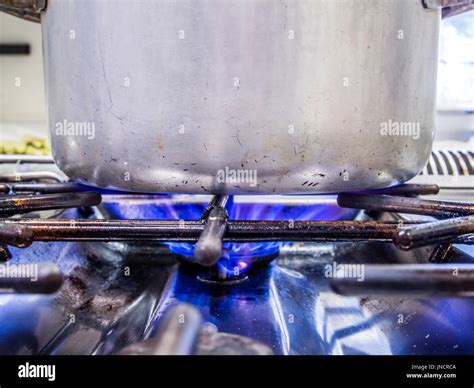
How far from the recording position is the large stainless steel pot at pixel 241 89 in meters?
0.39

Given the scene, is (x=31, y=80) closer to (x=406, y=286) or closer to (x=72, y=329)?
(x=72, y=329)

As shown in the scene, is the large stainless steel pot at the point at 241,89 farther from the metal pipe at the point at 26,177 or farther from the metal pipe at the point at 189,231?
the metal pipe at the point at 26,177

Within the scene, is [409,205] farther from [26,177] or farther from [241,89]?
[26,177]

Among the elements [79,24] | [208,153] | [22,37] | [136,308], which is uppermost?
[22,37]

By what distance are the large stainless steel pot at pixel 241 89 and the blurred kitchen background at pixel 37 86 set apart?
926 millimetres

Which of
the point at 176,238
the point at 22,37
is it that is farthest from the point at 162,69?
the point at 22,37

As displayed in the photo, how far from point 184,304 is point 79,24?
10.3 inches

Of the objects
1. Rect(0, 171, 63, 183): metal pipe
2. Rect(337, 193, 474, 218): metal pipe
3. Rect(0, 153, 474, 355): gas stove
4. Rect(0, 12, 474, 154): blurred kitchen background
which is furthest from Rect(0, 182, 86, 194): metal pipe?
Rect(0, 12, 474, 154): blurred kitchen background

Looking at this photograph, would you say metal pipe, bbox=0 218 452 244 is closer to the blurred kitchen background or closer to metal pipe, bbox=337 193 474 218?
metal pipe, bbox=337 193 474 218

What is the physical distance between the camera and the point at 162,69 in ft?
1.30

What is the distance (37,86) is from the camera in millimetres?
1895

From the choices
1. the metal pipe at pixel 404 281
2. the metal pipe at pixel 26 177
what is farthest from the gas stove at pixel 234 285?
the metal pipe at pixel 26 177

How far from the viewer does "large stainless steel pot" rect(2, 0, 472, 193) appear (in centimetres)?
39

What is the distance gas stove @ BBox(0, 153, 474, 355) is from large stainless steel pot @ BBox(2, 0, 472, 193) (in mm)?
48
